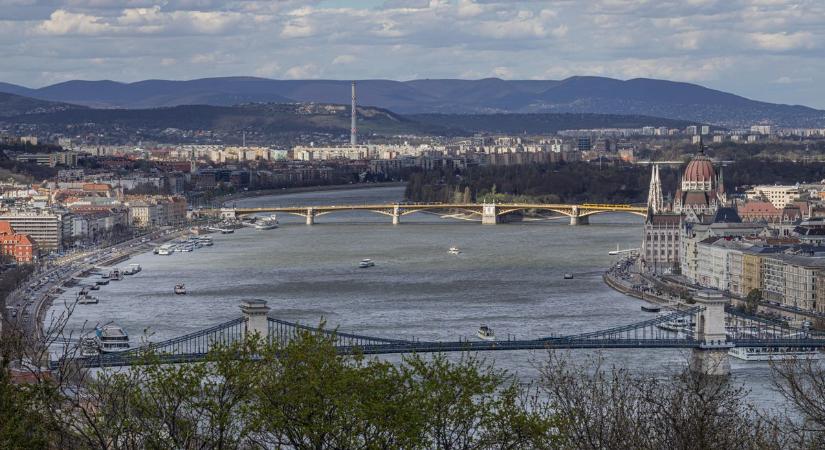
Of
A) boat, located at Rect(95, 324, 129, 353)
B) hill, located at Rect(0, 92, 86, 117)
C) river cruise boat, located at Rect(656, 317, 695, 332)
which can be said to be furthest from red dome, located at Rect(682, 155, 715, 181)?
hill, located at Rect(0, 92, 86, 117)

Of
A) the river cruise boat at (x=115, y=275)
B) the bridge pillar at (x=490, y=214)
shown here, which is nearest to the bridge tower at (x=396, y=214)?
the bridge pillar at (x=490, y=214)

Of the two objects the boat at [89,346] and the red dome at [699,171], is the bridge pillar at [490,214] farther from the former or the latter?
the boat at [89,346]

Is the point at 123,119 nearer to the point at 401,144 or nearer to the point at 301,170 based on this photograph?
the point at 401,144

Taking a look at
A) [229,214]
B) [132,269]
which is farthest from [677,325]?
[229,214]

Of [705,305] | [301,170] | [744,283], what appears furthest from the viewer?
[301,170]

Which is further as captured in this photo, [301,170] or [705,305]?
[301,170]

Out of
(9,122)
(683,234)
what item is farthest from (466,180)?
(9,122)

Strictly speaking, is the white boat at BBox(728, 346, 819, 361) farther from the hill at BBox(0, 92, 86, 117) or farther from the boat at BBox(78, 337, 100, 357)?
the hill at BBox(0, 92, 86, 117)
